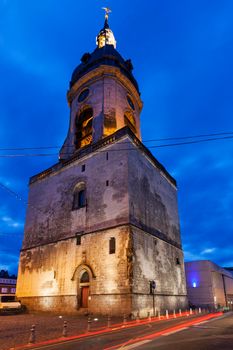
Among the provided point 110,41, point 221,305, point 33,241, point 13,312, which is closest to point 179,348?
point 13,312

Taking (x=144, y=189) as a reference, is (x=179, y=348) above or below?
below

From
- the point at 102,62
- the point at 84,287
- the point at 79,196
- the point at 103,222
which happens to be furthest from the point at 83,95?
the point at 84,287

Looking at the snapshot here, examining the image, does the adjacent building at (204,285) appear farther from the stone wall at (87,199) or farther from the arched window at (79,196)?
the arched window at (79,196)

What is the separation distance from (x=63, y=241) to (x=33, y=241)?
516 cm

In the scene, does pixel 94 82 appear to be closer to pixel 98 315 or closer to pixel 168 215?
pixel 168 215

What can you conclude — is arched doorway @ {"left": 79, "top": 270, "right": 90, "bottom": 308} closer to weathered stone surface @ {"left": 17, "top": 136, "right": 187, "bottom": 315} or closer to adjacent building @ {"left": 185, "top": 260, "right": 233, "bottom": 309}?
weathered stone surface @ {"left": 17, "top": 136, "right": 187, "bottom": 315}

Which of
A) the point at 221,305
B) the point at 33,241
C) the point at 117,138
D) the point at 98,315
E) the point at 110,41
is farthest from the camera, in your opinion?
the point at 110,41

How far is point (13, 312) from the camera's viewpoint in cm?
2236

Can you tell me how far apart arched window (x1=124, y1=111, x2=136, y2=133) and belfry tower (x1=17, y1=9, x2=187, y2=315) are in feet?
0.45

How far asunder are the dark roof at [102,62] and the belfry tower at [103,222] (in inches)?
12.4

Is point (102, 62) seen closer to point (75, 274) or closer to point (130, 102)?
point (130, 102)

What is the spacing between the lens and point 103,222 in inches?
851

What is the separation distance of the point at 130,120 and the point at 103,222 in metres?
15.3

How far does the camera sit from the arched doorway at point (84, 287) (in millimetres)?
20845
